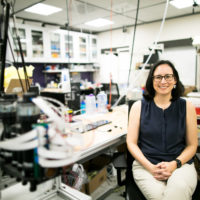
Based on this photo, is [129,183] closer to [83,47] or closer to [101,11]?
[101,11]

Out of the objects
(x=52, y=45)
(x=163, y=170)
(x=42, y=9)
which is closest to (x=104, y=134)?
(x=163, y=170)

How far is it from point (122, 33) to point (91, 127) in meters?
4.33

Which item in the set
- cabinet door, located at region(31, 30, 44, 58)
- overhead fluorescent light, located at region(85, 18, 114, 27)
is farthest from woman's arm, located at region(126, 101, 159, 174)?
cabinet door, located at region(31, 30, 44, 58)

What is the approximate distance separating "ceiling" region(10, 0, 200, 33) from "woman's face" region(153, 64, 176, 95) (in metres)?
1.98

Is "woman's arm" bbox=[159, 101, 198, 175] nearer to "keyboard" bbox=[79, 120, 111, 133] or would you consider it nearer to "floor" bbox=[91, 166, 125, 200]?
"keyboard" bbox=[79, 120, 111, 133]

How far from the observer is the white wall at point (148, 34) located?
420cm

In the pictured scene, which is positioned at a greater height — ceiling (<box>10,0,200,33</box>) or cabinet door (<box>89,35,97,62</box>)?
ceiling (<box>10,0,200,33</box>)

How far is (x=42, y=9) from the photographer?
358 cm

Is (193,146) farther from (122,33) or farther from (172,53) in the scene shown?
(122,33)

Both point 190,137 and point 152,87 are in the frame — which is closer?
point 190,137

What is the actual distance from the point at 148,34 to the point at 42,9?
271cm

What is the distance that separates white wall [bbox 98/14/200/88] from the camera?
13.8 ft

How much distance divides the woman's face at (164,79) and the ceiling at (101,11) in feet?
6.50

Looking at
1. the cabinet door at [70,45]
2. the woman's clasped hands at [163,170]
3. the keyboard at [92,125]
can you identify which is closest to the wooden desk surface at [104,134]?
the keyboard at [92,125]
